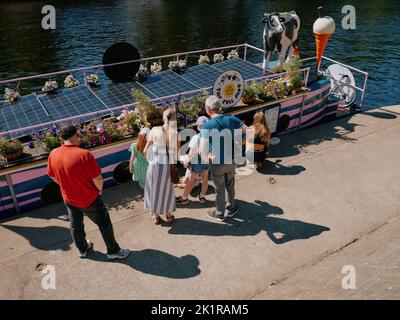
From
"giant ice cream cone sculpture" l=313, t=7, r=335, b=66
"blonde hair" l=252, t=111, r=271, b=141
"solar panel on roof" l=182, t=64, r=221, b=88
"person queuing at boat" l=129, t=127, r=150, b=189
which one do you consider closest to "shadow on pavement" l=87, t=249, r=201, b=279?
"person queuing at boat" l=129, t=127, r=150, b=189

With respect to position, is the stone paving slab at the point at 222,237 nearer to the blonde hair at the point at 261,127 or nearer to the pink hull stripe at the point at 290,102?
the blonde hair at the point at 261,127

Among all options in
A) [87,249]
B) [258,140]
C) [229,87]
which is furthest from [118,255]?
[229,87]

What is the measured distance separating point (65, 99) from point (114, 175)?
12.8 ft

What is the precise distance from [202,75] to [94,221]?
8.16 metres

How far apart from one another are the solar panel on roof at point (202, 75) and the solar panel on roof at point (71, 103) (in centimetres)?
340

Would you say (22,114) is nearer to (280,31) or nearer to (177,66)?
(177,66)

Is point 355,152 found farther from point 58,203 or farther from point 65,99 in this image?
point 65,99

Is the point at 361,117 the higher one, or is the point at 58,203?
the point at 361,117

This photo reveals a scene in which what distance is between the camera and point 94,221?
6.10 m
